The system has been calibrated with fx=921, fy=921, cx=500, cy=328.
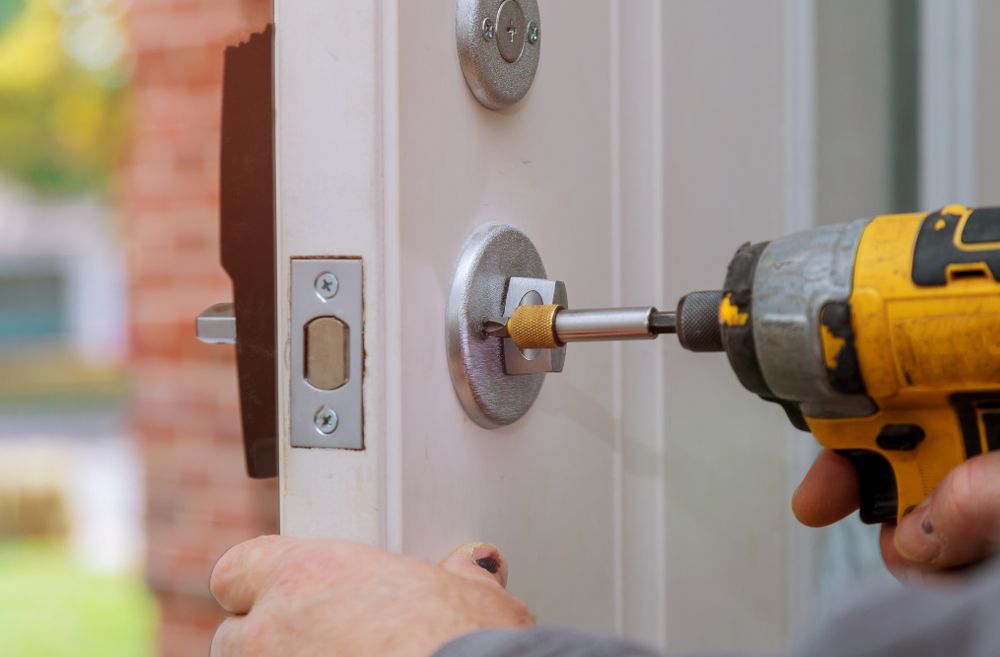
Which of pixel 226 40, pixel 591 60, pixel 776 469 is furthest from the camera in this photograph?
pixel 226 40

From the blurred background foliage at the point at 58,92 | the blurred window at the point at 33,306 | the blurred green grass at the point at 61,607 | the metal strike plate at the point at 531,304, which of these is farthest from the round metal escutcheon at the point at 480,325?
the blurred window at the point at 33,306

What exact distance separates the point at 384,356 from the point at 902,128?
1.04m

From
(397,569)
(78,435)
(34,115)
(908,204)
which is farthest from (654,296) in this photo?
(78,435)

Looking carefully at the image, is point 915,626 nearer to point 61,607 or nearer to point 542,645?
point 542,645

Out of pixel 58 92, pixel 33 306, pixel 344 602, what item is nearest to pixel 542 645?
pixel 344 602

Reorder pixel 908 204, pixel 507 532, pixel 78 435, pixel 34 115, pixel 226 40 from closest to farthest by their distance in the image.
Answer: pixel 507 532 → pixel 908 204 → pixel 226 40 → pixel 34 115 → pixel 78 435

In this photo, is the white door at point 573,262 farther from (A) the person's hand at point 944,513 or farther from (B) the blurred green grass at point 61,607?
(B) the blurred green grass at point 61,607

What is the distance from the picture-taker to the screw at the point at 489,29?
0.52m

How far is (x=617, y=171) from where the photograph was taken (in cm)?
72

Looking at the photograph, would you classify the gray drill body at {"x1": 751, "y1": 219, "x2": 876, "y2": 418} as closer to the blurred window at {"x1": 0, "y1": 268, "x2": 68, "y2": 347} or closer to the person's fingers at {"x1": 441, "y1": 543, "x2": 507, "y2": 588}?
the person's fingers at {"x1": 441, "y1": 543, "x2": 507, "y2": 588}

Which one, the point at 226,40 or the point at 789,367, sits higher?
the point at 226,40

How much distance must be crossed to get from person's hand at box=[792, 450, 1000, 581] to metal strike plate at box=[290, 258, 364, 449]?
31 cm

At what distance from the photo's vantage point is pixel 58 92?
13.2ft

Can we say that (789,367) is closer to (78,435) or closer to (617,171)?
(617,171)
